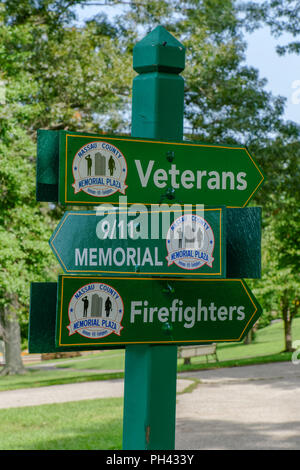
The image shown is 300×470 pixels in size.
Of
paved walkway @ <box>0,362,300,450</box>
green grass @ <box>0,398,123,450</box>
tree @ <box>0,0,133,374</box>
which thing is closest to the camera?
green grass @ <box>0,398,123,450</box>

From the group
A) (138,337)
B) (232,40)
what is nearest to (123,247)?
(138,337)

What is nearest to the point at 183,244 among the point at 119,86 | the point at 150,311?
the point at 150,311

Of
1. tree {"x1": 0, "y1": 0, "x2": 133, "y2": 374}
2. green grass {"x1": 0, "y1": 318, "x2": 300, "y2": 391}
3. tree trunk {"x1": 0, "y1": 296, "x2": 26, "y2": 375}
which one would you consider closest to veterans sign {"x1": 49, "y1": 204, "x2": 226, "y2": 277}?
tree {"x1": 0, "y1": 0, "x2": 133, "y2": 374}

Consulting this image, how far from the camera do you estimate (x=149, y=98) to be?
270cm

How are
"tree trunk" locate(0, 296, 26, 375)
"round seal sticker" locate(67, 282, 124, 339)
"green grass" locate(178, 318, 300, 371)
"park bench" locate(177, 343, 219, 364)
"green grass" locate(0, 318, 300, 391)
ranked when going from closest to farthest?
"round seal sticker" locate(67, 282, 124, 339) → "green grass" locate(0, 318, 300, 391) → "green grass" locate(178, 318, 300, 371) → "park bench" locate(177, 343, 219, 364) → "tree trunk" locate(0, 296, 26, 375)

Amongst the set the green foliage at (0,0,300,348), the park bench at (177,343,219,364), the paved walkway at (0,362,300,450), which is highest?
the green foliage at (0,0,300,348)

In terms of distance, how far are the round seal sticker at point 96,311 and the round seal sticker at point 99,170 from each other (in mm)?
405

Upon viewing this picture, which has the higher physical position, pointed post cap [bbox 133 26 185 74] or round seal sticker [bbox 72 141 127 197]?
pointed post cap [bbox 133 26 185 74]

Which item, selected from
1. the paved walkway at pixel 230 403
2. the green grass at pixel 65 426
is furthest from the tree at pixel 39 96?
the green grass at pixel 65 426

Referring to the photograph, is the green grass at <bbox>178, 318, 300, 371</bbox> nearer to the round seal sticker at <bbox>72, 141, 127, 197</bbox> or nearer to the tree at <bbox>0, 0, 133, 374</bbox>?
the tree at <bbox>0, 0, 133, 374</bbox>

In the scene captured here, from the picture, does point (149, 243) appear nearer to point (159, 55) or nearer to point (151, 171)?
point (151, 171)

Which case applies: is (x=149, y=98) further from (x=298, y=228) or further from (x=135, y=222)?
(x=298, y=228)

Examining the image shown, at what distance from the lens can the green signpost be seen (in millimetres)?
2465
